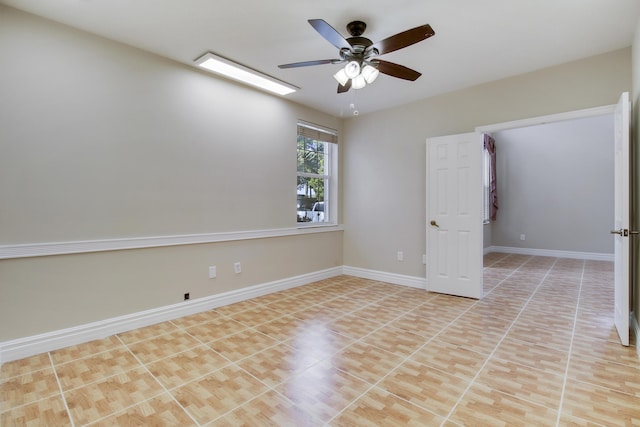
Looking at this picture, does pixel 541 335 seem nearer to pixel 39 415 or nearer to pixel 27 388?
pixel 39 415

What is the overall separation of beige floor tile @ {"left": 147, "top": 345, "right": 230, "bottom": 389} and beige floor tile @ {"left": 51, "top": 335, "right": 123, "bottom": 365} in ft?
1.87

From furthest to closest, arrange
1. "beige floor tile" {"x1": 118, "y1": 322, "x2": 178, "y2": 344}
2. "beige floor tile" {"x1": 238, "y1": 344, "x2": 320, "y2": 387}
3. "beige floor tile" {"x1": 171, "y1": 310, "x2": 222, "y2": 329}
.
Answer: "beige floor tile" {"x1": 171, "y1": 310, "x2": 222, "y2": 329} < "beige floor tile" {"x1": 118, "y1": 322, "x2": 178, "y2": 344} < "beige floor tile" {"x1": 238, "y1": 344, "x2": 320, "y2": 387}

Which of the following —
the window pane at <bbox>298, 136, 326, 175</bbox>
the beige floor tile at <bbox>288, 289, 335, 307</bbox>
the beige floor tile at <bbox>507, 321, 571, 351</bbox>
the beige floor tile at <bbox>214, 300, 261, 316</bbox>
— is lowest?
the beige floor tile at <bbox>507, 321, 571, 351</bbox>

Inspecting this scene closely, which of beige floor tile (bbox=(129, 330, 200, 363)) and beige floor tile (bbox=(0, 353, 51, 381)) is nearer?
beige floor tile (bbox=(0, 353, 51, 381))

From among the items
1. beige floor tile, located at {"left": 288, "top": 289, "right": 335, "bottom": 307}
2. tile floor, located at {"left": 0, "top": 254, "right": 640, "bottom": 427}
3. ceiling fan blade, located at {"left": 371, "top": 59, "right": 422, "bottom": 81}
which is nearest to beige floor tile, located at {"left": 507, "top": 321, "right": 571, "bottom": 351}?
tile floor, located at {"left": 0, "top": 254, "right": 640, "bottom": 427}

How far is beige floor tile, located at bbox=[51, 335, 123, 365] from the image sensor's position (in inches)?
90.1

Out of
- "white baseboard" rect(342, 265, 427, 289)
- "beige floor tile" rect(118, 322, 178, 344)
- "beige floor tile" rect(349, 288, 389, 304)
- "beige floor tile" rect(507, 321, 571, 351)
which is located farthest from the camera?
"white baseboard" rect(342, 265, 427, 289)

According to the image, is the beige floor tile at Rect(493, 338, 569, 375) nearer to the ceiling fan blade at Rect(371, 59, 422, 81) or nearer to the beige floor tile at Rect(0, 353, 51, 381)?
the ceiling fan blade at Rect(371, 59, 422, 81)

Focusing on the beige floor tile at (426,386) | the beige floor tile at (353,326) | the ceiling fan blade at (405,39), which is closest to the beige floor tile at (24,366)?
the beige floor tile at (353,326)

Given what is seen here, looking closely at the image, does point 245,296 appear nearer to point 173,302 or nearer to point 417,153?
point 173,302

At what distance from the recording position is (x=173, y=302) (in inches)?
122

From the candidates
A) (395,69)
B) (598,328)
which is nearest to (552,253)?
(598,328)

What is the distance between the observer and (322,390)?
188 centimetres

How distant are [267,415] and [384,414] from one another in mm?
631
